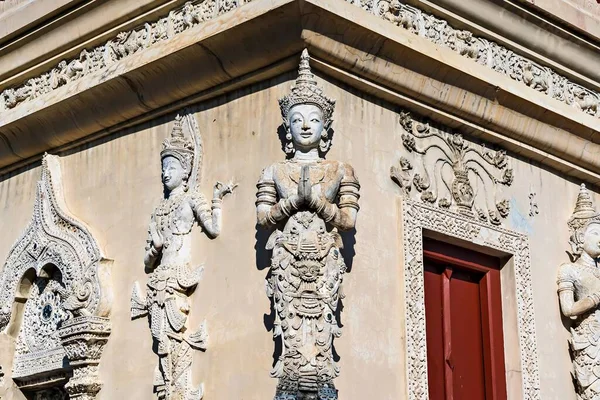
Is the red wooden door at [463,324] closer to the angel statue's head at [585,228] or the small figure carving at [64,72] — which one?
the angel statue's head at [585,228]

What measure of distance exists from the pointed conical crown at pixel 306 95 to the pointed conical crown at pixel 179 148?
112cm

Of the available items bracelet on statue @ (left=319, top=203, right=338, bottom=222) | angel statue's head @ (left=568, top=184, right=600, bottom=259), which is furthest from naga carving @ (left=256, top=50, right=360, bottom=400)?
angel statue's head @ (left=568, top=184, right=600, bottom=259)

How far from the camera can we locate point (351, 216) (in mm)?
9141

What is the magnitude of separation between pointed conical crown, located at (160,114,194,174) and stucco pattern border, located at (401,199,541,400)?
177 centimetres

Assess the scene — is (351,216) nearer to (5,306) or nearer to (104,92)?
(104,92)

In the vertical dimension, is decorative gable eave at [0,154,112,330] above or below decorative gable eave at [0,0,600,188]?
below

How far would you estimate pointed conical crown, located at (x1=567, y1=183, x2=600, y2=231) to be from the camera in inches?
454

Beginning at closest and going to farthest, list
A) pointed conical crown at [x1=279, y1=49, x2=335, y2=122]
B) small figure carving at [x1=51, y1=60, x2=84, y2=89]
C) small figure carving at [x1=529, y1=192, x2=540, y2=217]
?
pointed conical crown at [x1=279, y1=49, x2=335, y2=122] < small figure carving at [x1=529, y1=192, x2=540, y2=217] < small figure carving at [x1=51, y1=60, x2=84, y2=89]

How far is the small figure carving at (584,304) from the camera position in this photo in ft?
36.2

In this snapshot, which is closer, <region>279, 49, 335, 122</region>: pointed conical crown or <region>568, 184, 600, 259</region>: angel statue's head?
<region>279, 49, 335, 122</region>: pointed conical crown

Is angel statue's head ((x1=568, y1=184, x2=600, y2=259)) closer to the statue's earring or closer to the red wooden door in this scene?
the red wooden door

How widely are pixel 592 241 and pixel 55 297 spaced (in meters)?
4.90

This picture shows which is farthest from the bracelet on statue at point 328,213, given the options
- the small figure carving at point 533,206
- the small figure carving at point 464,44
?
the small figure carving at point 533,206

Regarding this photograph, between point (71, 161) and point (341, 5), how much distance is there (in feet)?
11.0
